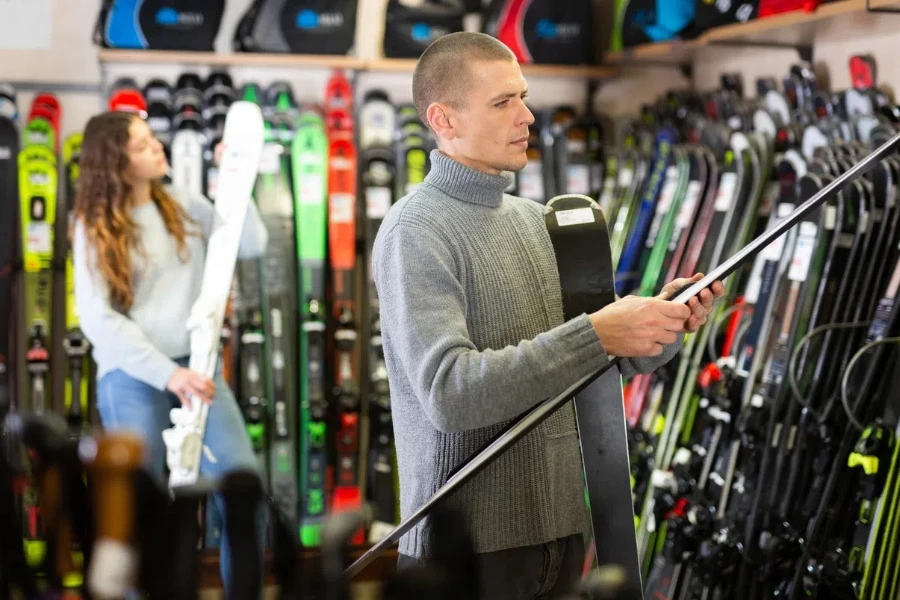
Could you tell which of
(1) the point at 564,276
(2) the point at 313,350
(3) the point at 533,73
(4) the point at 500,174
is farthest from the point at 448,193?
(3) the point at 533,73

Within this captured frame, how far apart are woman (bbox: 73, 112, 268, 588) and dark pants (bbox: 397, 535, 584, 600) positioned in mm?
1370

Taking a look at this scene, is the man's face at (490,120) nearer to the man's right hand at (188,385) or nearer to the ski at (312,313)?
the man's right hand at (188,385)

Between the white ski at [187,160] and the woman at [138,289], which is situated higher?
the white ski at [187,160]

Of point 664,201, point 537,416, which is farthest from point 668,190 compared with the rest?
point 537,416

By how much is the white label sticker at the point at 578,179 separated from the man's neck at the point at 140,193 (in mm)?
1898

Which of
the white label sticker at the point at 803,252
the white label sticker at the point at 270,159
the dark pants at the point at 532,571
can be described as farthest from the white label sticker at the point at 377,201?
the dark pants at the point at 532,571

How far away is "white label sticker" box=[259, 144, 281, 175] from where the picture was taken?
12.6 feet

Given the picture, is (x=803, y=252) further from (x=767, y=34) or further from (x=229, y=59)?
(x=229, y=59)

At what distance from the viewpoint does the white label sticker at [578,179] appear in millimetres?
4156

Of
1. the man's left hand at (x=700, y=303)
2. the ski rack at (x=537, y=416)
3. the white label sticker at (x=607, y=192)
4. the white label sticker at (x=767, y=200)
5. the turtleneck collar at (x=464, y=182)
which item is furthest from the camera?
the white label sticker at (x=607, y=192)

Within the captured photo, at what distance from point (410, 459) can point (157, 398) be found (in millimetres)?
1404

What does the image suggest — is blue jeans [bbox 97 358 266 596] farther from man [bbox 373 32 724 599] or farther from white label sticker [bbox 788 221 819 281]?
white label sticker [bbox 788 221 819 281]

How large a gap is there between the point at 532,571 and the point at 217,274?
164 cm

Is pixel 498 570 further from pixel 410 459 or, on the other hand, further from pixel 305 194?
pixel 305 194
